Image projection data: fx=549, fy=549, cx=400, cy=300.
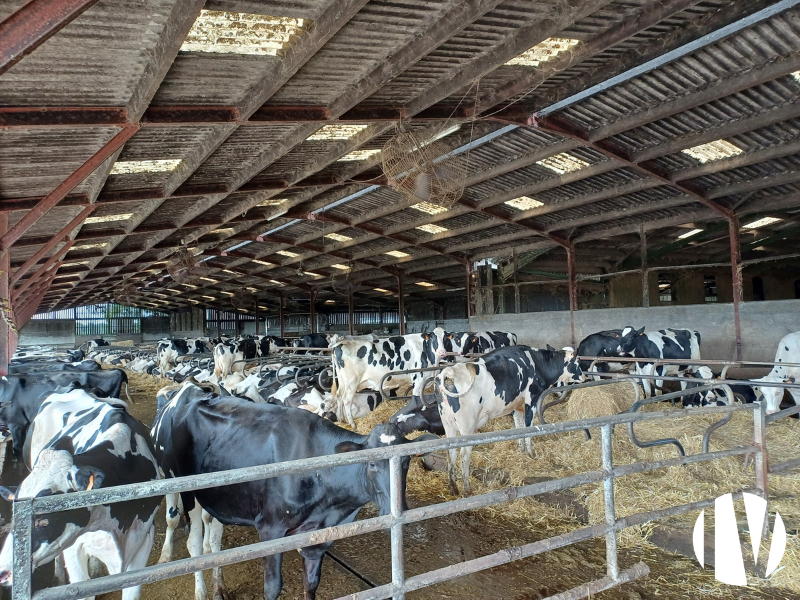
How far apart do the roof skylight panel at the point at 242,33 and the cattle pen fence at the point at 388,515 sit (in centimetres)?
386

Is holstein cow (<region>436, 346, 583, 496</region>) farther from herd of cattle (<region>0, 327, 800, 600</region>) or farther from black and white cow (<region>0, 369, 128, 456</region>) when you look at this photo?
black and white cow (<region>0, 369, 128, 456</region>)

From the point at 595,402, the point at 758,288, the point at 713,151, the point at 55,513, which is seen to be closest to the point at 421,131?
the point at 713,151

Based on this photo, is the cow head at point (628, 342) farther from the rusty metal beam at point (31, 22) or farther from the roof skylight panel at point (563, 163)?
the rusty metal beam at point (31, 22)

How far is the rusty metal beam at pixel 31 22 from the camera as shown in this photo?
2.99 metres

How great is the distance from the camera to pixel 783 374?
946cm

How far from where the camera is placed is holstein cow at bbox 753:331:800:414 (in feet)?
29.1

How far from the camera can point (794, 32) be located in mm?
6066

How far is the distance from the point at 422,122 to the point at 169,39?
4.10 metres

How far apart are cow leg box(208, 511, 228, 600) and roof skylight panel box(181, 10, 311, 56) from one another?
416 cm

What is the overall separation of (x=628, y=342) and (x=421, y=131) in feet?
23.6

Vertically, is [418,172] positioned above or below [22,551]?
above

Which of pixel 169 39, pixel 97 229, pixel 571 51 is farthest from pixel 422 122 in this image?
pixel 97 229

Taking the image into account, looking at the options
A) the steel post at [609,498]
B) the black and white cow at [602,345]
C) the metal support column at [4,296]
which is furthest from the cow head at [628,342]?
the metal support column at [4,296]

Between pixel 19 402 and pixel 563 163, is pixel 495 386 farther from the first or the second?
pixel 19 402
